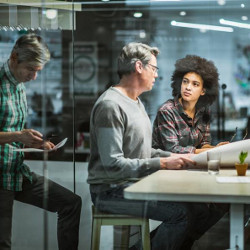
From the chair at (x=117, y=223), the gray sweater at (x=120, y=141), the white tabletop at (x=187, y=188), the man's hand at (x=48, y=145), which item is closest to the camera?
the white tabletop at (x=187, y=188)

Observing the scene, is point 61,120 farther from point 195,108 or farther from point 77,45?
point 195,108

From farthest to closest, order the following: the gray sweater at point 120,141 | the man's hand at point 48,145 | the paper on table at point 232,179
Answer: the man's hand at point 48,145, the gray sweater at point 120,141, the paper on table at point 232,179

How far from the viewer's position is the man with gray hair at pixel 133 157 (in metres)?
3.17

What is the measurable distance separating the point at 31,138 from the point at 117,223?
2.21 ft

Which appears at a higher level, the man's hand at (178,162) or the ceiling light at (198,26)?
the ceiling light at (198,26)

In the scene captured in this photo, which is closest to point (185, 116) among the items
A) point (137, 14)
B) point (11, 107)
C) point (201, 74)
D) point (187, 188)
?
point (201, 74)

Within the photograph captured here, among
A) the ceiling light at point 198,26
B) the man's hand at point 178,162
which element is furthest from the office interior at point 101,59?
the man's hand at point 178,162

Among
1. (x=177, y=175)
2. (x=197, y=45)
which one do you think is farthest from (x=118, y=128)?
(x=197, y=45)

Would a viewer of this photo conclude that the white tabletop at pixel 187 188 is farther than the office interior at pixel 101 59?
No

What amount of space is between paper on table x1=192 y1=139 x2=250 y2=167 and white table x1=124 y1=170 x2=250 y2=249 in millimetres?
55

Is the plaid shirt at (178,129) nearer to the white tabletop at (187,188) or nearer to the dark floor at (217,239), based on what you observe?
the white tabletop at (187,188)

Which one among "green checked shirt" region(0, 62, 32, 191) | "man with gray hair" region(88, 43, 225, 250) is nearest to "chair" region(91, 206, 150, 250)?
"man with gray hair" region(88, 43, 225, 250)

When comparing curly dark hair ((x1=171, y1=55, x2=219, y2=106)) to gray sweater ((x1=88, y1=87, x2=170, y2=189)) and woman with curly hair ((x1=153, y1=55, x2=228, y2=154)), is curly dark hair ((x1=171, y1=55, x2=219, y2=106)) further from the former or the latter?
gray sweater ((x1=88, y1=87, x2=170, y2=189))

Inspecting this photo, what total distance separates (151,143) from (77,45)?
0.67 meters
